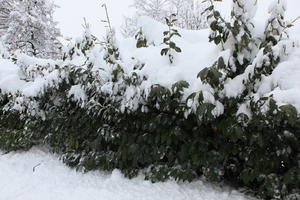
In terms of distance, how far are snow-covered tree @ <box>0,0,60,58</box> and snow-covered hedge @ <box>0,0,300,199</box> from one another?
946cm

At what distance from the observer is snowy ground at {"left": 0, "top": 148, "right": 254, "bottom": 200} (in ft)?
9.20

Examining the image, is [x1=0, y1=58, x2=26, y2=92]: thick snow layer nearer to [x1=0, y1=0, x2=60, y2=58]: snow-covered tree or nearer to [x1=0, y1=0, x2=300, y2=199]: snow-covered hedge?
[x1=0, y1=0, x2=300, y2=199]: snow-covered hedge

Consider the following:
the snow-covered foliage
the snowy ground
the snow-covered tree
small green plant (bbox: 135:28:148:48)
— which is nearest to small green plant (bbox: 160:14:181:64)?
small green plant (bbox: 135:28:148:48)

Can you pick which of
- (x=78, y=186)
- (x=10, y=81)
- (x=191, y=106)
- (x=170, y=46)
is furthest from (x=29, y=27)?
(x=191, y=106)

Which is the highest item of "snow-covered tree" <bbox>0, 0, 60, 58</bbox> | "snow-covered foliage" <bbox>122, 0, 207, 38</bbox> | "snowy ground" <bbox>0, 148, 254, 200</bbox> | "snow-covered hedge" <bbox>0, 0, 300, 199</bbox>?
"snow-covered foliage" <bbox>122, 0, 207, 38</bbox>

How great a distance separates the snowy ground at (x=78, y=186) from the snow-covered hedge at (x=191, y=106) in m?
0.13

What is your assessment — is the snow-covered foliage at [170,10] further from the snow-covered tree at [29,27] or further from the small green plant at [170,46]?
the small green plant at [170,46]

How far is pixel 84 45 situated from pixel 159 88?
163 cm

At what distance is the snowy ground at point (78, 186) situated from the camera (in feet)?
9.20

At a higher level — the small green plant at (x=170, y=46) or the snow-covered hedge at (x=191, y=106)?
the small green plant at (x=170, y=46)

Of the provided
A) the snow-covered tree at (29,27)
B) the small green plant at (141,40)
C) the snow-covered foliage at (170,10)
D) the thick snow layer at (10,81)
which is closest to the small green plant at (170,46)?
the small green plant at (141,40)

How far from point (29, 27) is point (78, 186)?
1168 centimetres

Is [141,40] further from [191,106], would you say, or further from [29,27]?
[29,27]

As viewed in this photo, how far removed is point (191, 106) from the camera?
8.29 ft
